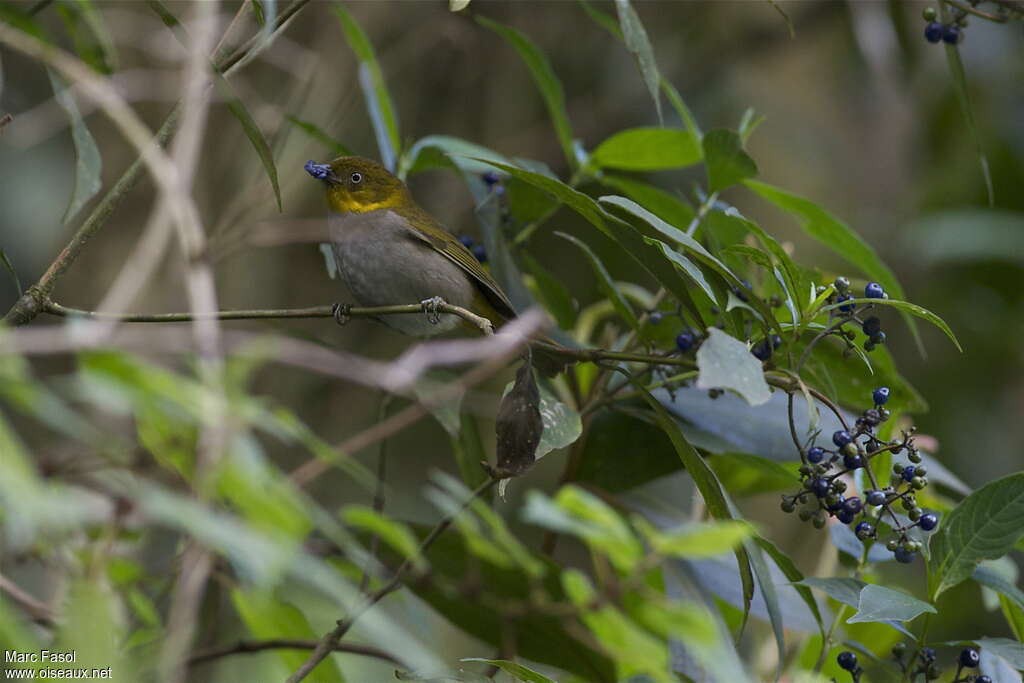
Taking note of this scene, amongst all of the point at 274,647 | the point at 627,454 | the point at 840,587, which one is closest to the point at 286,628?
the point at 274,647

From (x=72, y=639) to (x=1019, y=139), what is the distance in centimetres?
612

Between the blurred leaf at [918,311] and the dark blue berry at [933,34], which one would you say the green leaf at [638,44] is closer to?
the blurred leaf at [918,311]

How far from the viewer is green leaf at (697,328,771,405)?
1.37 meters

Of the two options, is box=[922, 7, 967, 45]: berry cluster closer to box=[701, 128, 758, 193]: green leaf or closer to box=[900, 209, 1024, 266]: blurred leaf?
box=[701, 128, 758, 193]: green leaf

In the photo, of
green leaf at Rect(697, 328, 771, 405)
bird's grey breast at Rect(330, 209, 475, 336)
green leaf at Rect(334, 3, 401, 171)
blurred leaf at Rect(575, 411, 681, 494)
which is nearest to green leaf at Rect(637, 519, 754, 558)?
green leaf at Rect(697, 328, 771, 405)

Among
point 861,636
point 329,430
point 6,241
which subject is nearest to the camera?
point 861,636

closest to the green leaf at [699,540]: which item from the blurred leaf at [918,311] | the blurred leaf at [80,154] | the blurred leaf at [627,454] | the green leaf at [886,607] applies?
the green leaf at [886,607]

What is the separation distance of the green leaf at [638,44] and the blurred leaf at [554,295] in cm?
60

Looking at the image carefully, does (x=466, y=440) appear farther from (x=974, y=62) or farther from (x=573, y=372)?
(x=974, y=62)

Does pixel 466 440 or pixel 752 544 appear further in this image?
pixel 466 440

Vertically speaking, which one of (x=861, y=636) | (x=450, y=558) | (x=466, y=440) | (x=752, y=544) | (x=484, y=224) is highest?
(x=484, y=224)

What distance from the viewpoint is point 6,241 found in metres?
4.77

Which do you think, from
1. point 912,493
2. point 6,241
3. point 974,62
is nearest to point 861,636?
point 912,493

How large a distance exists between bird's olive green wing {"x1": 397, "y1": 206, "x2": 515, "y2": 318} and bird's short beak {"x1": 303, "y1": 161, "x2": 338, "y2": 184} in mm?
259
